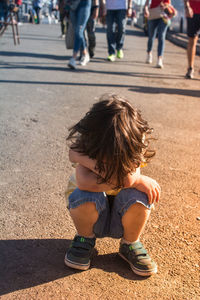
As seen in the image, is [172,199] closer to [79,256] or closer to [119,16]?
[79,256]

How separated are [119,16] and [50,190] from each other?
7105 millimetres

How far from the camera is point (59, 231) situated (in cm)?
243

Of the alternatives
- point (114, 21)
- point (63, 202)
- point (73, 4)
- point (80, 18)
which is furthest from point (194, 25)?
point (63, 202)

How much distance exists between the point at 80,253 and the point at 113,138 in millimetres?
609

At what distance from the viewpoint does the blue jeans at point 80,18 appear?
7961mm

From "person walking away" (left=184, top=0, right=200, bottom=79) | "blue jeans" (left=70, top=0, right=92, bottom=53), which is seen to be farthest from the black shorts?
"blue jeans" (left=70, top=0, right=92, bottom=53)

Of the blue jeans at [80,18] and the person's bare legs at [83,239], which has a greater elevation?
the blue jeans at [80,18]

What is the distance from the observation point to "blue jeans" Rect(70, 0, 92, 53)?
26.1 feet

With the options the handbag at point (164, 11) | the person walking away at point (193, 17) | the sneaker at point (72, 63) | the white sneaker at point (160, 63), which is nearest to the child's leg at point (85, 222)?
the person walking away at point (193, 17)

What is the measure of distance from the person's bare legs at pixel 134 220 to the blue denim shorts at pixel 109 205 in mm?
21

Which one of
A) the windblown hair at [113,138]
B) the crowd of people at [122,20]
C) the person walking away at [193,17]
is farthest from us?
the crowd of people at [122,20]

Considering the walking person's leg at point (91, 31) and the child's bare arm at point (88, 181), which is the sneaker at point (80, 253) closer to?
the child's bare arm at point (88, 181)

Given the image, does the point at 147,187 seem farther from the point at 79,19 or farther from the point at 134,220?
the point at 79,19

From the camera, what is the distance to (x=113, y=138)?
188 cm
